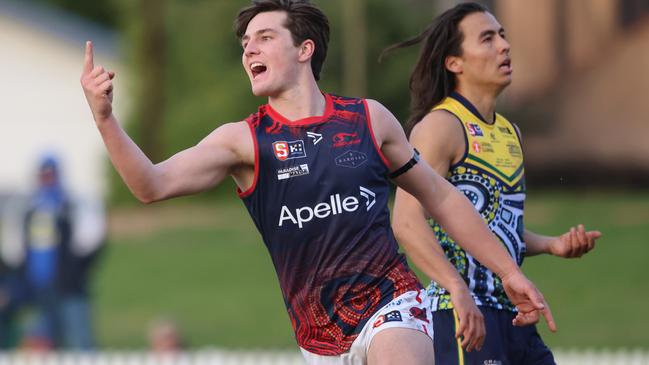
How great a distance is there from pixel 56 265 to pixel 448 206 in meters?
10.3

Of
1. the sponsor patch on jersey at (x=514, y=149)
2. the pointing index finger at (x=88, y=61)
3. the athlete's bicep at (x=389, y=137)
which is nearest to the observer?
the pointing index finger at (x=88, y=61)

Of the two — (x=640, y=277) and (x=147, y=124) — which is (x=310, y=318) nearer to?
(x=640, y=277)

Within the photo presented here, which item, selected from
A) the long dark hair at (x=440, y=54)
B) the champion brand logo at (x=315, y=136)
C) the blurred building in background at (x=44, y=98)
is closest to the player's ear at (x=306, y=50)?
the champion brand logo at (x=315, y=136)

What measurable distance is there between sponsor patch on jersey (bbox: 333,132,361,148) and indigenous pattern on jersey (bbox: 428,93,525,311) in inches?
34.2

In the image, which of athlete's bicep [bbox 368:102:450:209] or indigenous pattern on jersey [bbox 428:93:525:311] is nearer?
athlete's bicep [bbox 368:102:450:209]

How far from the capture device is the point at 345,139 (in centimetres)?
552

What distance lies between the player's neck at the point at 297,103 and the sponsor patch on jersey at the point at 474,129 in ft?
3.35

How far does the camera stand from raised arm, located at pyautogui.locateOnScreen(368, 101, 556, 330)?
18.4 feet

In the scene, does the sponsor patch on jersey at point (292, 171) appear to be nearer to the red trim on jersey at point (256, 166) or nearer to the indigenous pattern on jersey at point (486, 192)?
the red trim on jersey at point (256, 166)

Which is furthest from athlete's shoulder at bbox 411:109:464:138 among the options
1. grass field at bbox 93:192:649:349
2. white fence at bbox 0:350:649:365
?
grass field at bbox 93:192:649:349

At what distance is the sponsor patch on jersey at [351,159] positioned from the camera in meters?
5.48

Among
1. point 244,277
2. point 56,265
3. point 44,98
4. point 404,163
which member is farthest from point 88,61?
point 44,98

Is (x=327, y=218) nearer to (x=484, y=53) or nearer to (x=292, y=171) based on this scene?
(x=292, y=171)

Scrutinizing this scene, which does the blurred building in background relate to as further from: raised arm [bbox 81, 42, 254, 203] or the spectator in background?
raised arm [bbox 81, 42, 254, 203]
